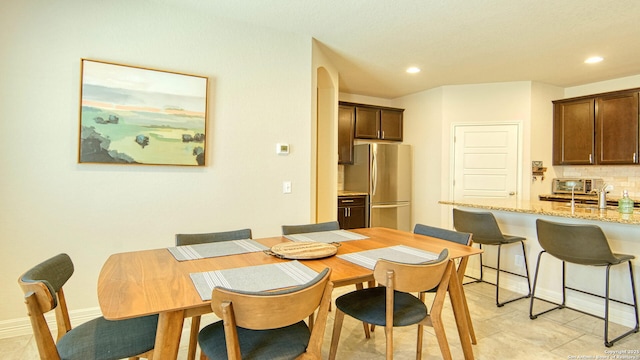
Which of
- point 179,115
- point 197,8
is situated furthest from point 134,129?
point 197,8

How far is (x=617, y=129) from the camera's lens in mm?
4363

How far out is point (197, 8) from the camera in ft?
8.79

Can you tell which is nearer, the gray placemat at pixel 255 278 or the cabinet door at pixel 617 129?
the gray placemat at pixel 255 278

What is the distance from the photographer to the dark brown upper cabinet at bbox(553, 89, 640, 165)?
14.0 ft

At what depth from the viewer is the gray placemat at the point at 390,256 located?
1628mm

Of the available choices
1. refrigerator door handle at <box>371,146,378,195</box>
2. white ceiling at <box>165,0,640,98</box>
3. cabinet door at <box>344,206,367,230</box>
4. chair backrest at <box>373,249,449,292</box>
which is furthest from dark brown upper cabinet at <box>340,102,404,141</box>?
chair backrest at <box>373,249,449,292</box>

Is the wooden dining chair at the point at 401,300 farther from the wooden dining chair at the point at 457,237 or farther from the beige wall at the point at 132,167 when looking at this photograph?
the beige wall at the point at 132,167

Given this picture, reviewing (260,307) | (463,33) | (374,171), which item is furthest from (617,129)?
(260,307)

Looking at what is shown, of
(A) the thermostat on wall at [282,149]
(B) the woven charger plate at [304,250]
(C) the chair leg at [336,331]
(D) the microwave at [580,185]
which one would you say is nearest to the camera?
(B) the woven charger plate at [304,250]

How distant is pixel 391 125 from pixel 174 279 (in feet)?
15.3

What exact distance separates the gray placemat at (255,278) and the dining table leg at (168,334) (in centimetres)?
11

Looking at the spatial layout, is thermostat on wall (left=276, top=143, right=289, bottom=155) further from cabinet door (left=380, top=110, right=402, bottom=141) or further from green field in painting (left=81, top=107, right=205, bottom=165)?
cabinet door (left=380, top=110, right=402, bottom=141)

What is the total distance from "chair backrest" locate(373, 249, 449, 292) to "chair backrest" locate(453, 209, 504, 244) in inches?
67.8

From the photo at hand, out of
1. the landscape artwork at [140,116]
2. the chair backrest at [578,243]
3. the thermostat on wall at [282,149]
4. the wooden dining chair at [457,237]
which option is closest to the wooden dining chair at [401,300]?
the wooden dining chair at [457,237]
